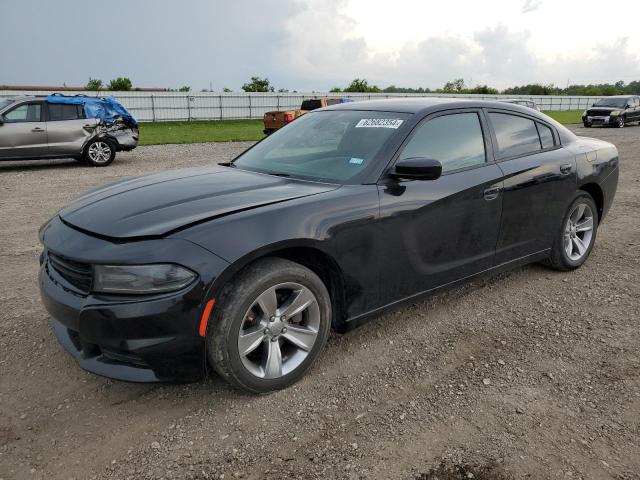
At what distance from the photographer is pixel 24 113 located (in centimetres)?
1141

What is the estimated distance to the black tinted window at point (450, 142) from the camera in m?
3.51

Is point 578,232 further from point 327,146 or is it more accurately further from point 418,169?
point 327,146

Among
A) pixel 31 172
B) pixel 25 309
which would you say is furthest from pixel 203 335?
pixel 31 172

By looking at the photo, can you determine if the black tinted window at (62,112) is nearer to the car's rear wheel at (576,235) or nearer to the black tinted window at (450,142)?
the black tinted window at (450,142)

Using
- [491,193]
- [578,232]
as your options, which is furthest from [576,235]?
[491,193]

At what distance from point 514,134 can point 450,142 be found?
0.83 meters

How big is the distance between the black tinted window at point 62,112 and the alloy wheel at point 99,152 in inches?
29.6

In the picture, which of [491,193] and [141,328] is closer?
[141,328]

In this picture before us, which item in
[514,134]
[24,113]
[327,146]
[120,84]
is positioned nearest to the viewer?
[327,146]

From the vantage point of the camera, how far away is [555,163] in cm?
438

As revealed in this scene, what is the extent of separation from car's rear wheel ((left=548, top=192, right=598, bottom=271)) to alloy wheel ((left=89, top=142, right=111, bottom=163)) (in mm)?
10678

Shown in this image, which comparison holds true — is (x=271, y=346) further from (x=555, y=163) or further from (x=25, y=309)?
(x=555, y=163)

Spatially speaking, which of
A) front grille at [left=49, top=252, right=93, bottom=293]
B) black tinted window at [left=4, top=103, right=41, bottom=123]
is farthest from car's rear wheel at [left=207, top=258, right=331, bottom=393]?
black tinted window at [left=4, top=103, right=41, bottom=123]

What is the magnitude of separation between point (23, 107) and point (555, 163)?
11.2 m
